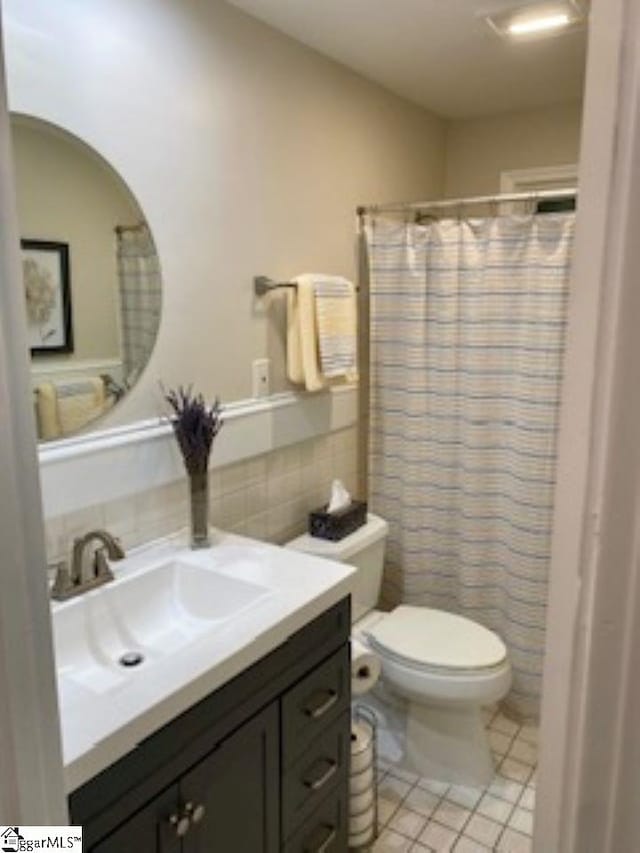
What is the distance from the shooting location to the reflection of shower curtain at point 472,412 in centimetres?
224

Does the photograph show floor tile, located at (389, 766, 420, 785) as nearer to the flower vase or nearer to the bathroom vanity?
the bathroom vanity

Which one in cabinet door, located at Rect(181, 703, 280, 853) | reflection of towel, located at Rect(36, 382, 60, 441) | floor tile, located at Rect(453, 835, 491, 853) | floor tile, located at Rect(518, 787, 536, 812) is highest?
reflection of towel, located at Rect(36, 382, 60, 441)

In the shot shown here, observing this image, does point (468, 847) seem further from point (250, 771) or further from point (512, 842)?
point (250, 771)

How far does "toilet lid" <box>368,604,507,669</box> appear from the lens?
2012 mm

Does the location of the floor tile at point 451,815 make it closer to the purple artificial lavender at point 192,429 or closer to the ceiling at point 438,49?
the purple artificial lavender at point 192,429

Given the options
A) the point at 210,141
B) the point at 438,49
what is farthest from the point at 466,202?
the point at 210,141

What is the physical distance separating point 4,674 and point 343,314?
5.73 ft

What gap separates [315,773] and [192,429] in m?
0.91

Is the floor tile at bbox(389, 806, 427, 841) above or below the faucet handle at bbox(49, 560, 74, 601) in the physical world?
below

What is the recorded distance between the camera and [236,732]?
1.29m

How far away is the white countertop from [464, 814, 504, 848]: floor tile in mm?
936

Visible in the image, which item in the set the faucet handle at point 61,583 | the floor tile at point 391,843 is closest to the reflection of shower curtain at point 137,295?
the faucet handle at point 61,583

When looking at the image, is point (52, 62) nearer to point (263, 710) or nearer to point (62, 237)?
point (62, 237)

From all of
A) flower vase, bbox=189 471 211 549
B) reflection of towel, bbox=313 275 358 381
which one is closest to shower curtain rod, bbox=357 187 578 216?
reflection of towel, bbox=313 275 358 381
